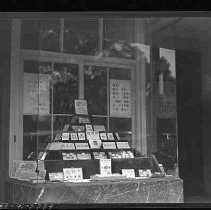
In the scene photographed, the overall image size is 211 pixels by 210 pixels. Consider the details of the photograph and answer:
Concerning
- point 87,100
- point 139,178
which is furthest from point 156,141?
point 87,100

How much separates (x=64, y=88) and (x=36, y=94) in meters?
0.47

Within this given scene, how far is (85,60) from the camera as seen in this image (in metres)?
7.21

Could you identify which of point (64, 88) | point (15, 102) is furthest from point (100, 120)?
point (15, 102)

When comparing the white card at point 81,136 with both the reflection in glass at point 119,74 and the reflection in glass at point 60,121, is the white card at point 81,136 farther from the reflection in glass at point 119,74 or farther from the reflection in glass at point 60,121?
the reflection in glass at point 119,74

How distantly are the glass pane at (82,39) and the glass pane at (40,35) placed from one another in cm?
15

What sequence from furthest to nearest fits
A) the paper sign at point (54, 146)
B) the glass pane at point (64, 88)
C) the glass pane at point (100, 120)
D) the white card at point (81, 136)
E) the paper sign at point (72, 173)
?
the glass pane at point (100, 120), the white card at point (81, 136), the glass pane at point (64, 88), the paper sign at point (54, 146), the paper sign at point (72, 173)

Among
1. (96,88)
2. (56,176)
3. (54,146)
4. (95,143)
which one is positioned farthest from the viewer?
(96,88)


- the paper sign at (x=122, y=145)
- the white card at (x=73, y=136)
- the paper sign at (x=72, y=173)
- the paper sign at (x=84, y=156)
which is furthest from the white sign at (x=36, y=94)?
the paper sign at (x=122, y=145)

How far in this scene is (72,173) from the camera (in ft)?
22.0

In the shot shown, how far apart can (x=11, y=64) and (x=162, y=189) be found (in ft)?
8.46

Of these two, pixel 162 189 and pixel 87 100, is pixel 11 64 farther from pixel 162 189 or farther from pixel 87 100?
pixel 162 189

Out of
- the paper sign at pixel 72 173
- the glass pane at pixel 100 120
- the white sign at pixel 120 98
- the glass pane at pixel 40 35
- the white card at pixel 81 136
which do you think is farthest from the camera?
the white sign at pixel 120 98

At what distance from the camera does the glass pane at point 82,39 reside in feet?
22.6

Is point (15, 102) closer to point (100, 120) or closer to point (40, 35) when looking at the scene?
point (40, 35)
